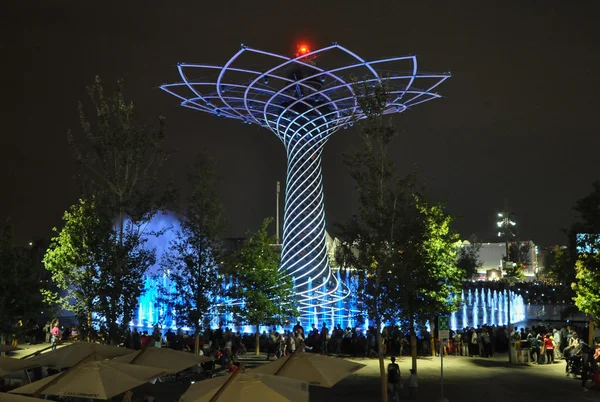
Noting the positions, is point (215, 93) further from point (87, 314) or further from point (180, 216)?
point (87, 314)

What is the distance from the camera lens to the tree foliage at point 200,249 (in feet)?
61.9

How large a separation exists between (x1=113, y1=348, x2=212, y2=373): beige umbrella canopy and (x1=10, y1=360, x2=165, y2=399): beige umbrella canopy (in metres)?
1.67

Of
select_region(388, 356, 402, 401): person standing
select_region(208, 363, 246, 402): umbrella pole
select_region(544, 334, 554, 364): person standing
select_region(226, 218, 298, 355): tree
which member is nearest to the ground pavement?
select_region(544, 334, 554, 364): person standing

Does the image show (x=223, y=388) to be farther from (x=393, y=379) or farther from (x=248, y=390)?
(x=393, y=379)

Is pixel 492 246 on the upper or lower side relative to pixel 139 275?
upper

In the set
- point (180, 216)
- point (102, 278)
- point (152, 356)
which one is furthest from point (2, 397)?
point (180, 216)

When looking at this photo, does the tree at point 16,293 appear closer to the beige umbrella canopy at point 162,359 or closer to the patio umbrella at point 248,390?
the beige umbrella canopy at point 162,359

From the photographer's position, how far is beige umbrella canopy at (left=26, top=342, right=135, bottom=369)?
35.1 feet

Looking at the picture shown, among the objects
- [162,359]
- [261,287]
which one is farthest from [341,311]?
[162,359]

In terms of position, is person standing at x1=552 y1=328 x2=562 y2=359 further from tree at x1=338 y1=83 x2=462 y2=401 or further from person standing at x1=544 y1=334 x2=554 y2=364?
tree at x1=338 y1=83 x2=462 y2=401

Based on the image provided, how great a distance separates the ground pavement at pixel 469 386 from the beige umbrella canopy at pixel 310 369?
15.6 ft

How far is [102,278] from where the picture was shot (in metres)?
14.4

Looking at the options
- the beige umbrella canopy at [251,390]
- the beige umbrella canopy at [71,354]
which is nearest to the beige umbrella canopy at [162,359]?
the beige umbrella canopy at [71,354]

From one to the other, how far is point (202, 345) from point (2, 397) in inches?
669
